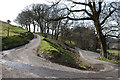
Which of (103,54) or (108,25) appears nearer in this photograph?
(103,54)

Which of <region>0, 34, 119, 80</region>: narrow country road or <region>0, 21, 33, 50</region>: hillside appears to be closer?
<region>0, 34, 119, 80</region>: narrow country road

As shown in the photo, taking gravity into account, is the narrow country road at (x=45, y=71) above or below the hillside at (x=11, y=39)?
below

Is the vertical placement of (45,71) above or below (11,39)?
below

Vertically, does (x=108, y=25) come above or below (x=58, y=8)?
below

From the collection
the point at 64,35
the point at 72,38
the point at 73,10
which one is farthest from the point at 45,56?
the point at 72,38

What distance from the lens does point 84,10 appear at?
1455cm

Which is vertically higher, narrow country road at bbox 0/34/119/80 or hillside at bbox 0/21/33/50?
hillside at bbox 0/21/33/50

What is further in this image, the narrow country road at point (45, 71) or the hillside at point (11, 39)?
the hillside at point (11, 39)

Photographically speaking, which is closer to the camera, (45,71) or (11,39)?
(45,71)

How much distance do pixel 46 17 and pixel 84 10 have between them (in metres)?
5.40

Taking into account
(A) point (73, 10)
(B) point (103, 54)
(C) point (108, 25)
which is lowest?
(B) point (103, 54)

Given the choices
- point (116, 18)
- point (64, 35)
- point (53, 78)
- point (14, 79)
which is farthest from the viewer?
point (64, 35)

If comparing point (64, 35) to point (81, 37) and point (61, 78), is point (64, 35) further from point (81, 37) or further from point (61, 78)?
point (61, 78)

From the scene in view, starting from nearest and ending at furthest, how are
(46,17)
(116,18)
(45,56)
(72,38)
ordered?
(45,56) < (46,17) < (116,18) < (72,38)
